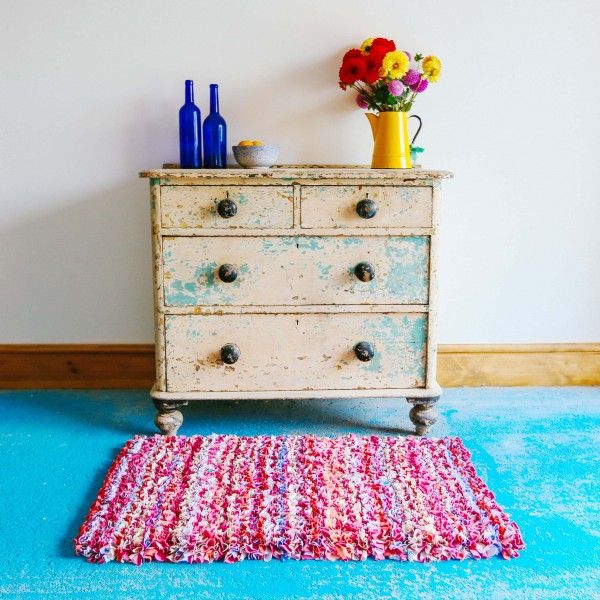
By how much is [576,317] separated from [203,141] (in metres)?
1.62

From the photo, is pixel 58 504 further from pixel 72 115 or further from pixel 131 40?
pixel 131 40

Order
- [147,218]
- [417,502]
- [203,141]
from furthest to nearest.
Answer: [147,218] < [203,141] < [417,502]

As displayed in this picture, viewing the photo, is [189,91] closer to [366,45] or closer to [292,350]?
[366,45]

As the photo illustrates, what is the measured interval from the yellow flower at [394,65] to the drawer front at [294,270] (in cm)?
60

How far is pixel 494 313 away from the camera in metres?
2.88

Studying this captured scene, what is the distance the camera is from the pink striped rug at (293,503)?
172 cm

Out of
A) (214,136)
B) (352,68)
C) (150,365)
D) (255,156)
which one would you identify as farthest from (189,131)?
(150,365)

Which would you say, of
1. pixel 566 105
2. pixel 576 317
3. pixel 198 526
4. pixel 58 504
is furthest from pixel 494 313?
pixel 58 504

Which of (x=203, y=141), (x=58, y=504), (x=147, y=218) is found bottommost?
(x=58, y=504)

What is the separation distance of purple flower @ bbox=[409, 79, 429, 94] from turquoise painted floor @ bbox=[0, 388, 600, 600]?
3.77 feet

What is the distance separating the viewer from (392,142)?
242 cm

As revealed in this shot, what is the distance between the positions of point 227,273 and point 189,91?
738 mm

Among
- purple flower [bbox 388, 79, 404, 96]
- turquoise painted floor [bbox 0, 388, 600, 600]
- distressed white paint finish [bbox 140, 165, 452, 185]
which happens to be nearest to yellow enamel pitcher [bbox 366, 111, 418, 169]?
purple flower [bbox 388, 79, 404, 96]

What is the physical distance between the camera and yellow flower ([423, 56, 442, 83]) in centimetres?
253
